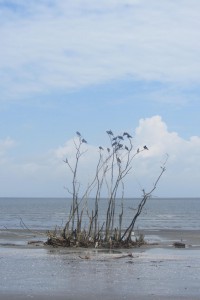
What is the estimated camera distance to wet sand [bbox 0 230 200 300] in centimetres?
1238

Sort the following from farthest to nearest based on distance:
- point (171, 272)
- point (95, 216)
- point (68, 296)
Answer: point (95, 216), point (171, 272), point (68, 296)

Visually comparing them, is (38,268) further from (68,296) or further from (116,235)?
(116,235)

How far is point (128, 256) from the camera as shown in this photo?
20.6 meters

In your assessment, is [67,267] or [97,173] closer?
[67,267]

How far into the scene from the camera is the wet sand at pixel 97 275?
12377mm

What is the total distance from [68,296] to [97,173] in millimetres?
13500

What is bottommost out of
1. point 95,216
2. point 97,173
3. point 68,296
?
point 68,296

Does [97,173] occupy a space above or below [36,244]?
above

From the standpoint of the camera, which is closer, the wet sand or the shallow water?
the wet sand

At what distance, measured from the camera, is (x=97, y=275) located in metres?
15.3

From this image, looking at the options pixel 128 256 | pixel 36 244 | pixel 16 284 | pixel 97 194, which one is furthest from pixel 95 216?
pixel 16 284

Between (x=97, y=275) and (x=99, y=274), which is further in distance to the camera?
(x=99, y=274)

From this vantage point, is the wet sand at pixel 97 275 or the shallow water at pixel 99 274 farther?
the shallow water at pixel 99 274

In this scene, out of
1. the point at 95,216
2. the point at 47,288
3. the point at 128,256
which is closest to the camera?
the point at 47,288
